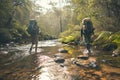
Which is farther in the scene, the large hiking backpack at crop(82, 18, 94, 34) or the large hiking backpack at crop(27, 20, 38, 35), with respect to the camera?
the large hiking backpack at crop(27, 20, 38, 35)

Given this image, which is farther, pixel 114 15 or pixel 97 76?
pixel 114 15

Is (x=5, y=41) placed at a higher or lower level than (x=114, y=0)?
lower

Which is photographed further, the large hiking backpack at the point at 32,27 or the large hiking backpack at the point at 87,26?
the large hiking backpack at the point at 32,27

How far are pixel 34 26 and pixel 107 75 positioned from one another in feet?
26.0

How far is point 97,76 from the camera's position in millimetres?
5641

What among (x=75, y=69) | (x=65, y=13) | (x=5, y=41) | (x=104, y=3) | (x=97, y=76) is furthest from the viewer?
(x=65, y=13)

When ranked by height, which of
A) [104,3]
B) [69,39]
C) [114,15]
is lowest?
[69,39]

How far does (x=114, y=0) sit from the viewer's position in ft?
48.6

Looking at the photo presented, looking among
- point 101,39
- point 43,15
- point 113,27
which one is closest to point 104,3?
point 113,27

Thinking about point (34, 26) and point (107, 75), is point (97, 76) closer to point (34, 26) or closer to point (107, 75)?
point (107, 75)

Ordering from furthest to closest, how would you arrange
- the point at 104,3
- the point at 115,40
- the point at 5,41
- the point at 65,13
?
the point at 65,13, the point at 5,41, the point at 104,3, the point at 115,40

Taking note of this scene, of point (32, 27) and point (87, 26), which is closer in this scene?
point (87, 26)

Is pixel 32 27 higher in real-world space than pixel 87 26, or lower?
lower

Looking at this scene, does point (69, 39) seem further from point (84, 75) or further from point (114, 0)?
point (84, 75)
